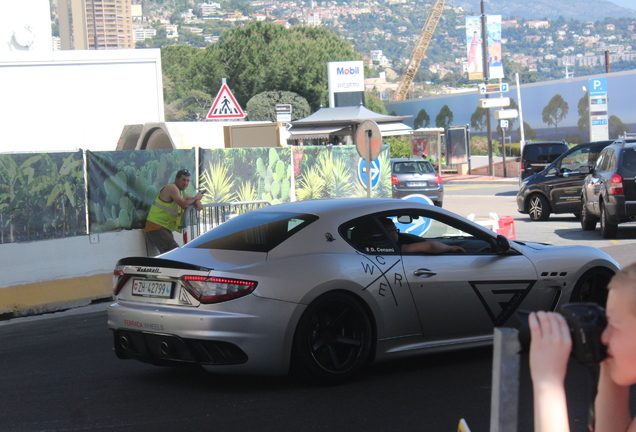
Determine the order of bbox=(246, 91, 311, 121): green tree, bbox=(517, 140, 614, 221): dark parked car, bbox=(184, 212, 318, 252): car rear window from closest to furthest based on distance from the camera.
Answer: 1. bbox=(184, 212, 318, 252): car rear window
2. bbox=(517, 140, 614, 221): dark parked car
3. bbox=(246, 91, 311, 121): green tree

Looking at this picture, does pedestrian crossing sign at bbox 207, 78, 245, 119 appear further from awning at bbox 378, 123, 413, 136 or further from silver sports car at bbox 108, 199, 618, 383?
awning at bbox 378, 123, 413, 136

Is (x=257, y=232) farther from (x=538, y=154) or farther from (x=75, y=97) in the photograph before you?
(x=538, y=154)

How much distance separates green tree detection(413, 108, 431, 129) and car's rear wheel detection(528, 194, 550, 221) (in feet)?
186

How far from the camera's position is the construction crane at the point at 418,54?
149 m

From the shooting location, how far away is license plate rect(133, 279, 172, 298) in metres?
5.71

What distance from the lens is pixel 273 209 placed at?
673cm

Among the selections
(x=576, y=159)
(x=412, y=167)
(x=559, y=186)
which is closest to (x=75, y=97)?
(x=412, y=167)

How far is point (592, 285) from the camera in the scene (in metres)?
6.93

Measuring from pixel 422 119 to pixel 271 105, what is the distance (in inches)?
578

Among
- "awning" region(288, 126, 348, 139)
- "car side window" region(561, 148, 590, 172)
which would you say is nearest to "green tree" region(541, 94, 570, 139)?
"awning" region(288, 126, 348, 139)

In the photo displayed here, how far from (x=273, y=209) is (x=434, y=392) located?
2050mm

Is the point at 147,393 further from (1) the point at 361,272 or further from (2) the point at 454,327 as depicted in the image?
(2) the point at 454,327

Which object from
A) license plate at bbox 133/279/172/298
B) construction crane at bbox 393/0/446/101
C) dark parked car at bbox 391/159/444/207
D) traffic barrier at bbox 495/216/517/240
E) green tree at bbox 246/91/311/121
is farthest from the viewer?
construction crane at bbox 393/0/446/101

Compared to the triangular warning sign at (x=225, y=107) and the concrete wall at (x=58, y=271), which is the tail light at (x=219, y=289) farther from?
the triangular warning sign at (x=225, y=107)
